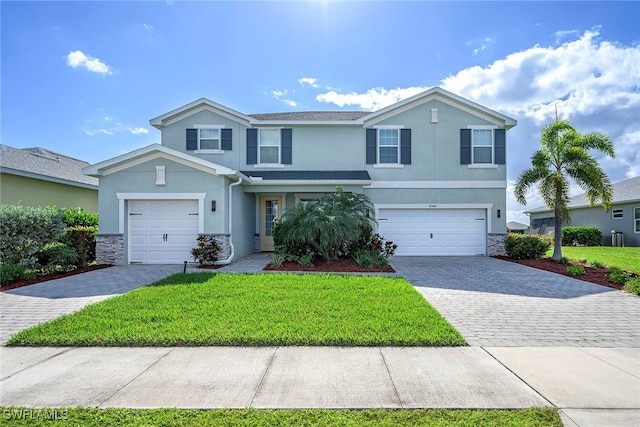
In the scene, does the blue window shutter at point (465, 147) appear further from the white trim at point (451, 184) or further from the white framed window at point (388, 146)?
the white framed window at point (388, 146)

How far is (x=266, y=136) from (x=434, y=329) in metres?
11.7

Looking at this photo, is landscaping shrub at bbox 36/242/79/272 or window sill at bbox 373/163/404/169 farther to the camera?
window sill at bbox 373/163/404/169

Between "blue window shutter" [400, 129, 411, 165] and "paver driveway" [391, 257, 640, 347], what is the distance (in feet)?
18.0

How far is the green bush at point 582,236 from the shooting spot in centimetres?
2031

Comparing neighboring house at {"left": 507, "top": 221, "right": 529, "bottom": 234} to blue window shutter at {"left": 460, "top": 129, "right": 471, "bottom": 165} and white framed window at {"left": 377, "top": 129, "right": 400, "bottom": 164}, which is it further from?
white framed window at {"left": 377, "top": 129, "right": 400, "bottom": 164}

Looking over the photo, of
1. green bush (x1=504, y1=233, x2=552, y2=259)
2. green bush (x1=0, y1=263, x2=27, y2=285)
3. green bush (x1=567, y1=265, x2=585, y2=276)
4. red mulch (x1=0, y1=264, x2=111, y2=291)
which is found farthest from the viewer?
green bush (x1=504, y1=233, x2=552, y2=259)

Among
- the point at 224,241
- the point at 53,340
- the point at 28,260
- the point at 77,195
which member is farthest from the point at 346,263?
the point at 77,195

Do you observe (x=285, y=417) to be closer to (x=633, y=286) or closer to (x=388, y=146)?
(x=633, y=286)

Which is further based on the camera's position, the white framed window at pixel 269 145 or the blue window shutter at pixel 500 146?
the white framed window at pixel 269 145

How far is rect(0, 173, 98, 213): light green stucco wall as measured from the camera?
13047 millimetres

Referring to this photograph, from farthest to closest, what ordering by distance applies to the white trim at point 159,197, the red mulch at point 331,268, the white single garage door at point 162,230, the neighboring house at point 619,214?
the neighboring house at point 619,214
the white single garage door at point 162,230
the white trim at point 159,197
the red mulch at point 331,268

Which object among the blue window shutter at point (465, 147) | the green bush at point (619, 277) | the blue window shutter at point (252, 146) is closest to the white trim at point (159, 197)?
the blue window shutter at point (252, 146)

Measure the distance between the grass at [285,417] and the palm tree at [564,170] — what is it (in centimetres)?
1135

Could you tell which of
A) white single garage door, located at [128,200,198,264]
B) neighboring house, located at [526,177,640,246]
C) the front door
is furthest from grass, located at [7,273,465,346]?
neighboring house, located at [526,177,640,246]
